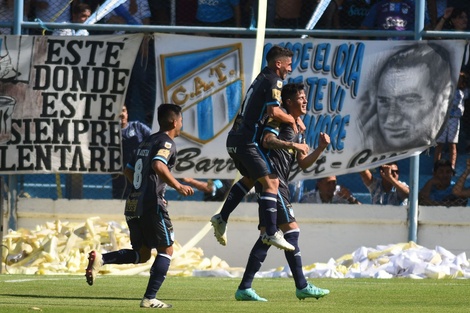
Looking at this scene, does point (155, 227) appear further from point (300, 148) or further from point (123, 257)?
point (300, 148)

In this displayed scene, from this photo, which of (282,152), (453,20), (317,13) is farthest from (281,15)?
(282,152)

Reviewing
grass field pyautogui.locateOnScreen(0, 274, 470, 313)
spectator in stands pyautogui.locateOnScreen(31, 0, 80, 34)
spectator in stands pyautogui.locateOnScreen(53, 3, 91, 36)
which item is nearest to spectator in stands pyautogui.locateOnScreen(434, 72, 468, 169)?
grass field pyautogui.locateOnScreen(0, 274, 470, 313)

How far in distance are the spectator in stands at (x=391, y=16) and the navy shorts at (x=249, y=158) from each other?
590 centimetres

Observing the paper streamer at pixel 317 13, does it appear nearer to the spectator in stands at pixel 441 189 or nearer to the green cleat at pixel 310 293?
the spectator in stands at pixel 441 189

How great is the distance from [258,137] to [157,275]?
202cm

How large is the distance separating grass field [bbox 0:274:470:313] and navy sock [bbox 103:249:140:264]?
0.35m

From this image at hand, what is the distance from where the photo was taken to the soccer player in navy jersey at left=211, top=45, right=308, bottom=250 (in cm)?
1042

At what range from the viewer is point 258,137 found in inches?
425

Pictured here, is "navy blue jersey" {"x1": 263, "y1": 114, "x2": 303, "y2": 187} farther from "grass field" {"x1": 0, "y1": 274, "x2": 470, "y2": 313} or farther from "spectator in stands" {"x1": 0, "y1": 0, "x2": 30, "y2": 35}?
"spectator in stands" {"x1": 0, "y1": 0, "x2": 30, "y2": 35}

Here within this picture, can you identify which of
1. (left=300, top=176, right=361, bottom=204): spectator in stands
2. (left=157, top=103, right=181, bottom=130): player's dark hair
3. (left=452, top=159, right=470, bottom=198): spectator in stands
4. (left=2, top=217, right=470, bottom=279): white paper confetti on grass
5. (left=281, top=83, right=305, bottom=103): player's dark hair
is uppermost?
(left=281, top=83, right=305, bottom=103): player's dark hair

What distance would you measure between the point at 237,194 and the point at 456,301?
2.33m

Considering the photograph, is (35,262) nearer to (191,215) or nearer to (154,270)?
(191,215)

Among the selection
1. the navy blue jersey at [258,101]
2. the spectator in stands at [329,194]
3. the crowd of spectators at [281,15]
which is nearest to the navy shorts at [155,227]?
the navy blue jersey at [258,101]

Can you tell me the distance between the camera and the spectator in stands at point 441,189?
15.7 metres
